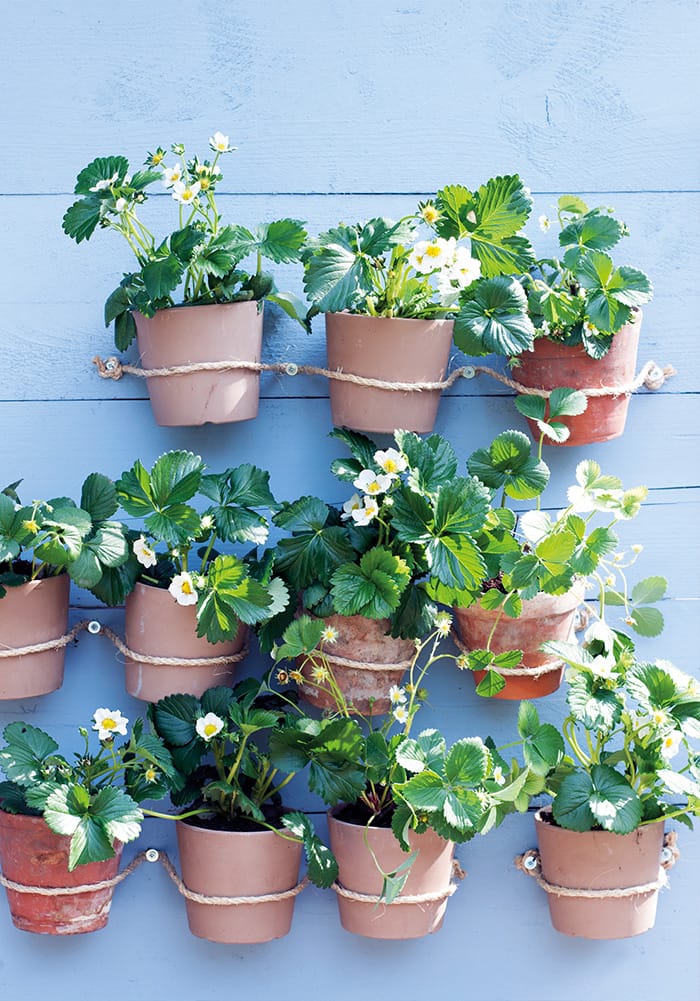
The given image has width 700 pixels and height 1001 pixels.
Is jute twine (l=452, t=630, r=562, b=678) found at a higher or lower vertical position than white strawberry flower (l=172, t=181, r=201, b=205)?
lower

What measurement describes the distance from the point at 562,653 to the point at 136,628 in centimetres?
52

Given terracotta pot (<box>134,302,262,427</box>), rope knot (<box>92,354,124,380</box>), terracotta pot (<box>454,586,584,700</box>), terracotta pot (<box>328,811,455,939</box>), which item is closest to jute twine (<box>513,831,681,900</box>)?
terracotta pot (<box>328,811,455,939</box>)

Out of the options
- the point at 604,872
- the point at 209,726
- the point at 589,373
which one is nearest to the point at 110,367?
the point at 209,726

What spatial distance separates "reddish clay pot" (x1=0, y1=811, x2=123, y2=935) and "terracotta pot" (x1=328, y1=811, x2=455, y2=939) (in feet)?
0.92

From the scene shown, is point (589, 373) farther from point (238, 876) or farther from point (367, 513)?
point (238, 876)

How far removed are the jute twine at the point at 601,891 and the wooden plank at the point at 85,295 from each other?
63 cm

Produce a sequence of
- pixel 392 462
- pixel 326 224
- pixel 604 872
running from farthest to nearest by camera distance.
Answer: pixel 326 224 < pixel 604 872 < pixel 392 462

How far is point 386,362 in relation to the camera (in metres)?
1.34

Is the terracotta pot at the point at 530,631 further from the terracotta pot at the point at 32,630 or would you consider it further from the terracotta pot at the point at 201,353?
the terracotta pot at the point at 32,630

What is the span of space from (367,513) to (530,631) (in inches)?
10.4

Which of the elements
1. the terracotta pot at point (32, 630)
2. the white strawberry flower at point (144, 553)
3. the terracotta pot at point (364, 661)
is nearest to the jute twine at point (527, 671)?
the terracotta pot at point (364, 661)

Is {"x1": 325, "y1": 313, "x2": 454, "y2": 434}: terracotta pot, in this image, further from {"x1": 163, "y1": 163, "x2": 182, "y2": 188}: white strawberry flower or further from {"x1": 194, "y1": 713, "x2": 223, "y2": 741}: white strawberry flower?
{"x1": 194, "y1": 713, "x2": 223, "y2": 741}: white strawberry flower

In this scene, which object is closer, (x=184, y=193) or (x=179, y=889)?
(x=184, y=193)

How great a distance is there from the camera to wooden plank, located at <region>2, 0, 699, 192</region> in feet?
4.81
